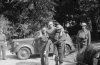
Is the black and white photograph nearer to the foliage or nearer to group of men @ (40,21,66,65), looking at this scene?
the foliage

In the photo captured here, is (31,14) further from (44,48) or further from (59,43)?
(59,43)

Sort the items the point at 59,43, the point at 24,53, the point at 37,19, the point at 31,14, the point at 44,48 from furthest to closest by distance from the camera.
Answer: the point at 31,14, the point at 37,19, the point at 24,53, the point at 44,48, the point at 59,43

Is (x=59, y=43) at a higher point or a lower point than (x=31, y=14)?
lower

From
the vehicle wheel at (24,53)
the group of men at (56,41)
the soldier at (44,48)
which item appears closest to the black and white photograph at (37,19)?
the vehicle wheel at (24,53)

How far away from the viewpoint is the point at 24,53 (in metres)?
11.9

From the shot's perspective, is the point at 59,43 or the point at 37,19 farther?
the point at 37,19

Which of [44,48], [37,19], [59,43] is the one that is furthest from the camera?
[37,19]

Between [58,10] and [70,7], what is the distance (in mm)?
1234

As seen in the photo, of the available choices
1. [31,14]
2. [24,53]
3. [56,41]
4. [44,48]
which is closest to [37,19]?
[31,14]

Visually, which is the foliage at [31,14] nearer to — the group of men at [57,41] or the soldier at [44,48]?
the soldier at [44,48]

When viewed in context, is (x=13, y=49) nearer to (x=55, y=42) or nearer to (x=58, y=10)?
(x=55, y=42)

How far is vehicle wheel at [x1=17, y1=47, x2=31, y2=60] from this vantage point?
11922mm

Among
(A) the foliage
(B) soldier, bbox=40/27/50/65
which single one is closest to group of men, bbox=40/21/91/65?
(B) soldier, bbox=40/27/50/65

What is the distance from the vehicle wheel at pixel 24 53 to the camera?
11.9 m
